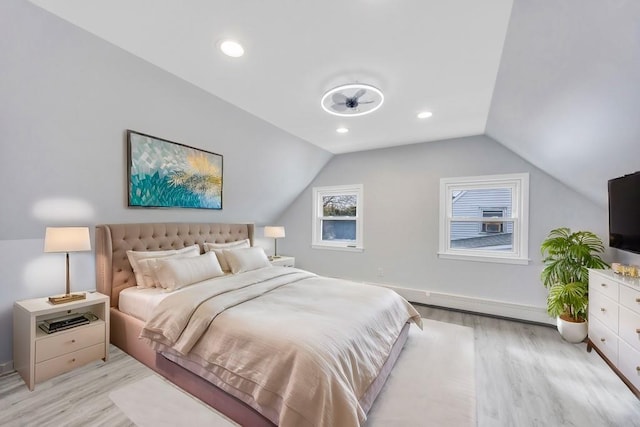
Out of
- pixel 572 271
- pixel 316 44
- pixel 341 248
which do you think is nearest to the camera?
pixel 316 44

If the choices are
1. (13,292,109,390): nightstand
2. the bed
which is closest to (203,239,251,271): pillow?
the bed

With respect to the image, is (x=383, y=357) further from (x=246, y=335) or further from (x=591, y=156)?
(x=591, y=156)

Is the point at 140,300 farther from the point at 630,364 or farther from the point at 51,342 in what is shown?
the point at 630,364

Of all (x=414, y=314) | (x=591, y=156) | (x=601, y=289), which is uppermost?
(x=591, y=156)

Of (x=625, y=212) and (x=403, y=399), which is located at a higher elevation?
(x=625, y=212)

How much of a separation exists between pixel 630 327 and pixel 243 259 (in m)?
3.54

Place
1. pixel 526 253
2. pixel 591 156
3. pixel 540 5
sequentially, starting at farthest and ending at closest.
Answer: pixel 526 253, pixel 591 156, pixel 540 5

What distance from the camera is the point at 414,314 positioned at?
9.05 ft

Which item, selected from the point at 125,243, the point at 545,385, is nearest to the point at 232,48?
the point at 125,243

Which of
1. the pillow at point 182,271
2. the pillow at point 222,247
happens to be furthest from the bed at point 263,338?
the pillow at point 222,247

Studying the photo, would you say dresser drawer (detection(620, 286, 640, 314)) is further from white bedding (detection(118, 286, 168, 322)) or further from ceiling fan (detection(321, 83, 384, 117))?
white bedding (detection(118, 286, 168, 322))

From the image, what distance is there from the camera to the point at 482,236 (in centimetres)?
389

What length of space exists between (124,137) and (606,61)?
11.6 ft

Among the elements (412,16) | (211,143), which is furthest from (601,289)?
(211,143)
